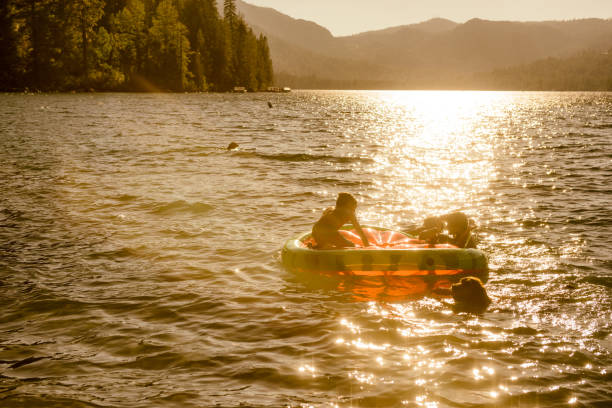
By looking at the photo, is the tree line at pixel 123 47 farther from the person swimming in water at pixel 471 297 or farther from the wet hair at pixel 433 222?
the person swimming in water at pixel 471 297

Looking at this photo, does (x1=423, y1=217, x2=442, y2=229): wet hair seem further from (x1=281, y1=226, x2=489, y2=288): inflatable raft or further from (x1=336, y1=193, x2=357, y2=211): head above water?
(x1=336, y1=193, x2=357, y2=211): head above water

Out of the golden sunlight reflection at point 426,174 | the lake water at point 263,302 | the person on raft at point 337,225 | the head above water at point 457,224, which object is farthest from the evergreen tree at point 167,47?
the head above water at point 457,224

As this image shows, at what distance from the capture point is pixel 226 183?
1994 centimetres

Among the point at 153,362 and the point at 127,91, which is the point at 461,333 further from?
the point at 127,91

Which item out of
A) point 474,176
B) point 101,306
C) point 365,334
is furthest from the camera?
point 474,176

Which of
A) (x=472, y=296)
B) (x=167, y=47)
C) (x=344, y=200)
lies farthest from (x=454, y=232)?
(x=167, y=47)

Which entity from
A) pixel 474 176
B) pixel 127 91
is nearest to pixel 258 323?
pixel 474 176

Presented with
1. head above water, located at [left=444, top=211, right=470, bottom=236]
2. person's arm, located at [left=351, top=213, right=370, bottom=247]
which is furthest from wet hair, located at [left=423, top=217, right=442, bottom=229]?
person's arm, located at [left=351, top=213, right=370, bottom=247]

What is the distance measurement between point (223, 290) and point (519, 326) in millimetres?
4979

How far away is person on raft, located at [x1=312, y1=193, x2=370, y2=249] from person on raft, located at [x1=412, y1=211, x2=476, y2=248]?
1530 mm

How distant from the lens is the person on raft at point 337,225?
10.5 metres

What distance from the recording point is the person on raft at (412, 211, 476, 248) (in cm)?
1073

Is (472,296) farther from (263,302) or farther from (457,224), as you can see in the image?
(263,302)

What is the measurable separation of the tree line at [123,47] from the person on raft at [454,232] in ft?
268
